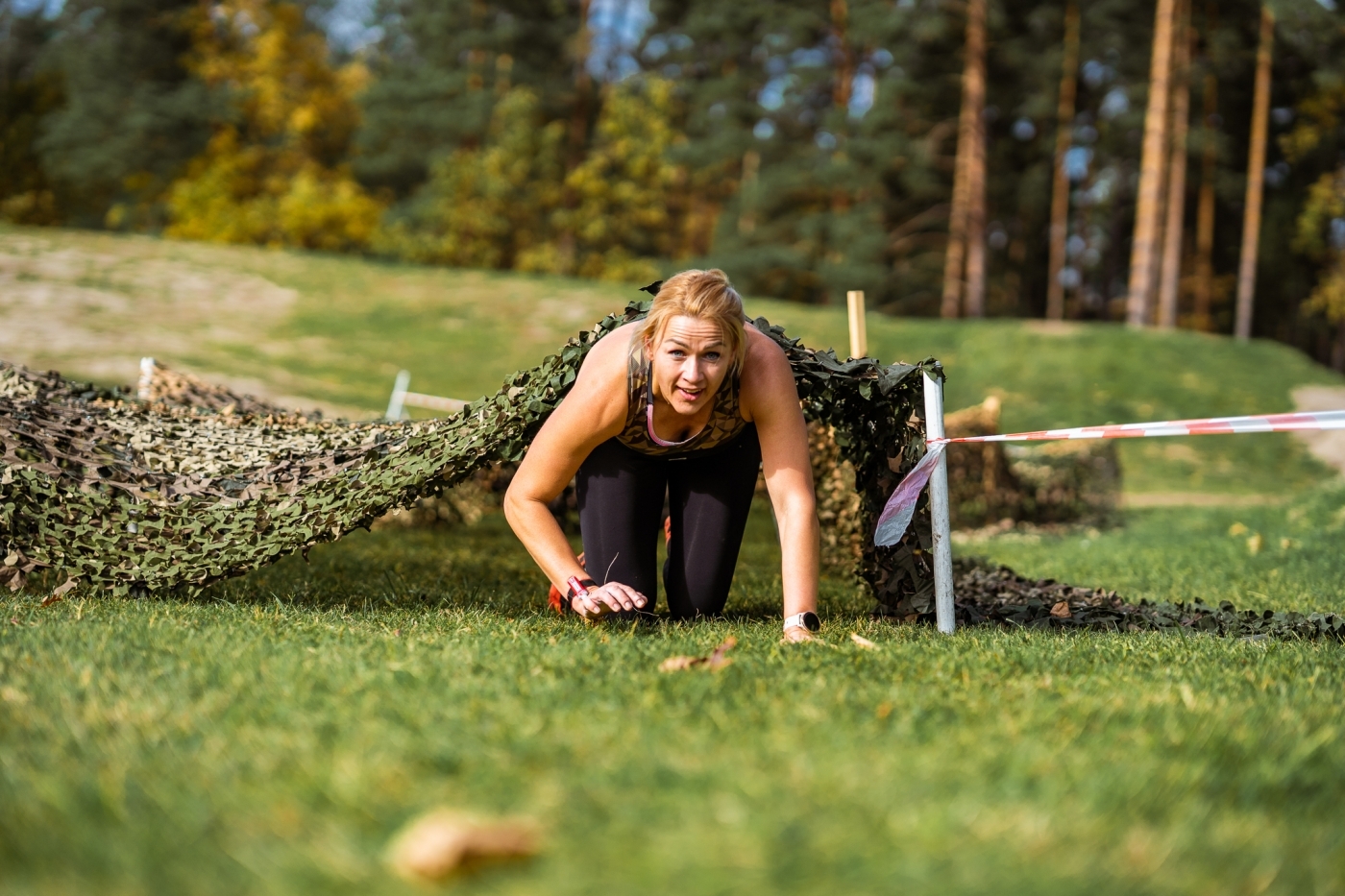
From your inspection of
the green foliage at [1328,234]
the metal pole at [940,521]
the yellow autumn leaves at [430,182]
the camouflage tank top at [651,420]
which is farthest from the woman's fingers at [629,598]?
the green foliage at [1328,234]

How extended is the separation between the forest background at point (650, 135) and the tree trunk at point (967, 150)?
672mm

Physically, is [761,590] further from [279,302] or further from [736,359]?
[279,302]

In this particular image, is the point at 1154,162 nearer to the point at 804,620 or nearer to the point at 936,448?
the point at 936,448

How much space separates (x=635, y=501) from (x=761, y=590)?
5.40 ft

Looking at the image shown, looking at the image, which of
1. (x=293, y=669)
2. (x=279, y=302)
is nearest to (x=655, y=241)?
(x=279, y=302)

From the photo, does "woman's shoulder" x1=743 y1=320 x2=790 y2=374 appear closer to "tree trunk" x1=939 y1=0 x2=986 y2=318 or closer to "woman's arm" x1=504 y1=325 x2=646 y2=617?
"woman's arm" x1=504 y1=325 x2=646 y2=617

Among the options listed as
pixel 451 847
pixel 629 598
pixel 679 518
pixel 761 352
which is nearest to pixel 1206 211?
pixel 679 518

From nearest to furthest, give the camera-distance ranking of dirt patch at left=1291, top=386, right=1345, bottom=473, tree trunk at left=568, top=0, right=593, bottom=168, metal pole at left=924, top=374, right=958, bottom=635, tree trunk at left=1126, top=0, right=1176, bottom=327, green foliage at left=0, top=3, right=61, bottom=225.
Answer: metal pole at left=924, top=374, right=958, bottom=635, dirt patch at left=1291, top=386, right=1345, bottom=473, tree trunk at left=1126, top=0, right=1176, bottom=327, tree trunk at left=568, top=0, right=593, bottom=168, green foliage at left=0, top=3, right=61, bottom=225

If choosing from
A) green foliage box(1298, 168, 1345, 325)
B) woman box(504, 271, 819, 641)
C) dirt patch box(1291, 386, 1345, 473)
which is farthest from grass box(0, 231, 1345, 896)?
green foliage box(1298, 168, 1345, 325)

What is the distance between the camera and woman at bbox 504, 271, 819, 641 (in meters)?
4.00

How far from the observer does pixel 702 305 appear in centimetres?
391

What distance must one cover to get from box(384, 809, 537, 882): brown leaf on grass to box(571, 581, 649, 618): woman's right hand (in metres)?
2.08

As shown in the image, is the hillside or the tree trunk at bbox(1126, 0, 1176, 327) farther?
the tree trunk at bbox(1126, 0, 1176, 327)

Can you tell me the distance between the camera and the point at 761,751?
2.42 metres
